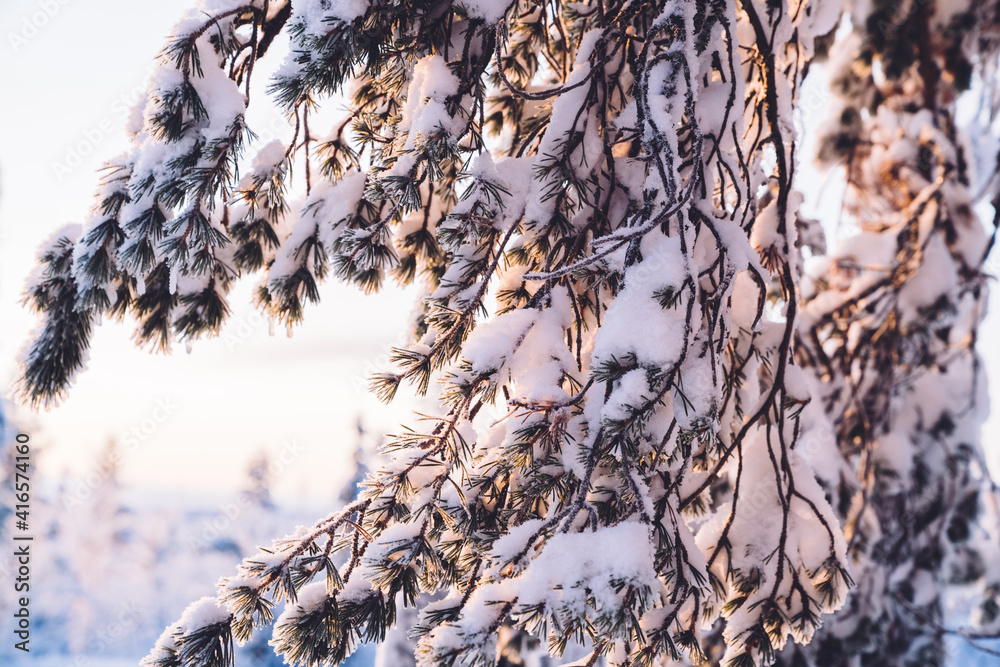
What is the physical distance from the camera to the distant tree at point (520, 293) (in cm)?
129

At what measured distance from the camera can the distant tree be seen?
1.29 meters

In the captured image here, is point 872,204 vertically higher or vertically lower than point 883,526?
higher

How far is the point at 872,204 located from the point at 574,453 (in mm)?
4246

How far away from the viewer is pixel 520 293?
1.70m

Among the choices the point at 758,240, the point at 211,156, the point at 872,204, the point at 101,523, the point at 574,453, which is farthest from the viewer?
the point at 101,523

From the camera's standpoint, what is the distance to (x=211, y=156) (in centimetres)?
150

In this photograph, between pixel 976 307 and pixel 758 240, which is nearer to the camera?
pixel 758 240

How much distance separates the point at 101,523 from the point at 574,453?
34613mm

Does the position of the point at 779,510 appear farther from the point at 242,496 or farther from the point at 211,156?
the point at 242,496

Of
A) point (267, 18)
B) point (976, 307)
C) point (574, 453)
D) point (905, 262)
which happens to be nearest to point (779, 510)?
point (574, 453)

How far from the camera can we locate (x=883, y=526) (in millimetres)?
4004

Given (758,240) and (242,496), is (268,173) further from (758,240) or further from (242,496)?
(242,496)

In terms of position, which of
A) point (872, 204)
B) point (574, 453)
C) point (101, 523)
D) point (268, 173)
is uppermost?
point (101, 523)

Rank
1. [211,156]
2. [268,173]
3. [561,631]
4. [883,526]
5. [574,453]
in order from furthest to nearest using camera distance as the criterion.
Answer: [883,526]
[268,173]
[211,156]
[574,453]
[561,631]
